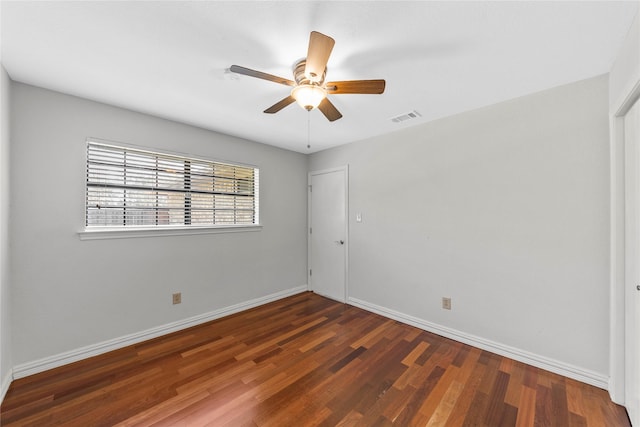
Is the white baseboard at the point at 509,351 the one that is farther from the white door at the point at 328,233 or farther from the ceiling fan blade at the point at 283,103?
the ceiling fan blade at the point at 283,103

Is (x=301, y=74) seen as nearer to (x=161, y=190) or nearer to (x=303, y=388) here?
(x=161, y=190)

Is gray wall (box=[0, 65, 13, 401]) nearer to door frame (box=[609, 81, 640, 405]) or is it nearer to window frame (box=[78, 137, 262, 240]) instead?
window frame (box=[78, 137, 262, 240])

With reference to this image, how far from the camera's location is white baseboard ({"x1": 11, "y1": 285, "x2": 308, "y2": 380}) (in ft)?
6.56

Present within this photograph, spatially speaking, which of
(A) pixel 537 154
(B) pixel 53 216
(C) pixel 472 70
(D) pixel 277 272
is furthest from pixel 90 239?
(A) pixel 537 154

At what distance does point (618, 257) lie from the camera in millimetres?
1709

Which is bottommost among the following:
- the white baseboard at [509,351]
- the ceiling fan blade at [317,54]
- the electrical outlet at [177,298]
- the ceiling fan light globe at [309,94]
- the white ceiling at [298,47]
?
the white baseboard at [509,351]

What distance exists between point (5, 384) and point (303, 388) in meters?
2.12

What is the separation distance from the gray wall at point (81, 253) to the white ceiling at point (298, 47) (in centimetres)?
27

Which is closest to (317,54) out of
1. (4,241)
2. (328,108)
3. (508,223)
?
(328,108)

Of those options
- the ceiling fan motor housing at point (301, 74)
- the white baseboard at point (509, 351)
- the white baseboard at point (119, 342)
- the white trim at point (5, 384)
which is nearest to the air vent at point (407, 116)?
the ceiling fan motor housing at point (301, 74)

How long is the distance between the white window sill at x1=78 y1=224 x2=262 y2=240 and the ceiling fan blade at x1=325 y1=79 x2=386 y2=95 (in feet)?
7.37

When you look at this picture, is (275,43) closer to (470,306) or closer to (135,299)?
(135,299)

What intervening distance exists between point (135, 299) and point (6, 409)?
0.99 m

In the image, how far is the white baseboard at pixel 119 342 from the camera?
200 cm
